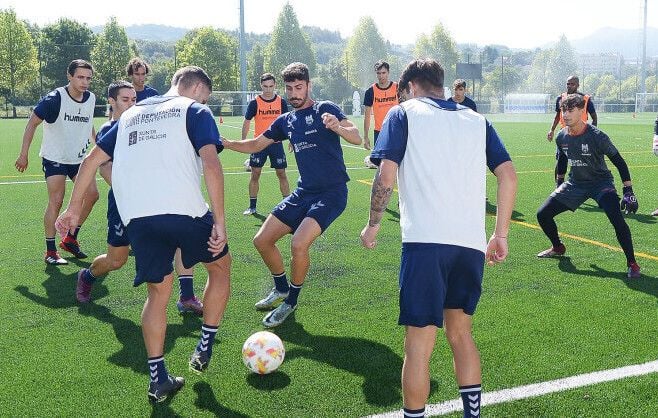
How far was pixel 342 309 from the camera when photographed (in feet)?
20.1

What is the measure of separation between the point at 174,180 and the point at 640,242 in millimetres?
6823

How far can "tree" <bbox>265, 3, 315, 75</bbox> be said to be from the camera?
95250mm

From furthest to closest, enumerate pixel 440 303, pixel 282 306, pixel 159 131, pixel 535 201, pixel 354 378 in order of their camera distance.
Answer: pixel 535 201 < pixel 282 306 < pixel 354 378 < pixel 159 131 < pixel 440 303

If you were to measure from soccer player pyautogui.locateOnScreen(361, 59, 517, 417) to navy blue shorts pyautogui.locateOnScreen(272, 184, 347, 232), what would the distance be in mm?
2276

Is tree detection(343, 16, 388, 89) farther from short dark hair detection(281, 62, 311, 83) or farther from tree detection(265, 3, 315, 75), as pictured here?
short dark hair detection(281, 62, 311, 83)

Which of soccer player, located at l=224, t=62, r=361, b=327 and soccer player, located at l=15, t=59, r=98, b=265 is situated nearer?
soccer player, located at l=224, t=62, r=361, b=327

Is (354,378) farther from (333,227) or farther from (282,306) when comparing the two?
(333,227)

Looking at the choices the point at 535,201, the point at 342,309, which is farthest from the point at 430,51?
the point at 342,309

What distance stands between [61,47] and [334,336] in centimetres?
7182

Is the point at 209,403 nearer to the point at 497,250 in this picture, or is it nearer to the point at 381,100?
the point at 497,250

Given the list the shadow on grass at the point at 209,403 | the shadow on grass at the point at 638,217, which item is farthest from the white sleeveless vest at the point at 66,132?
the shadow on grass at the point at 638,217

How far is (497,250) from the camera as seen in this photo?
3805 millimetres

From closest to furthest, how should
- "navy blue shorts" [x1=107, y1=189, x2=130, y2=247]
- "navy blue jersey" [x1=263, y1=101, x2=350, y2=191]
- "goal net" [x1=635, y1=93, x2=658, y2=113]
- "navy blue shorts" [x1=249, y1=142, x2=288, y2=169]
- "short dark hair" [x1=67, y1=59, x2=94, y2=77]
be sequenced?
"navy blue shorts" [x1=107, y1=189, x2=130, y2=247] < "navy blue jersey" [x1=263, y1=101, x2=350, y2=191] < "short dark hair" [x1=67, y1=59, x2=94, y2=77] < "navy blue shorts" [x1=249, y1=142, x2=288, y2=169] < "goal net" [x1=635, y1=93, x2=658, y2=113]

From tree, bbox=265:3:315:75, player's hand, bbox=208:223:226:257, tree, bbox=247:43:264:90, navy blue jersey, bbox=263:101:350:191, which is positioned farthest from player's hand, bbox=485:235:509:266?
tree, bbox=265:3:315:75
